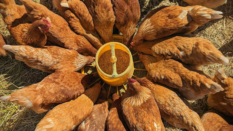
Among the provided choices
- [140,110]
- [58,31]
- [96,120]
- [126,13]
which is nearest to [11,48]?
[58,31]

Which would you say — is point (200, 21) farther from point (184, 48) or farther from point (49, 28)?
point (49, 28)

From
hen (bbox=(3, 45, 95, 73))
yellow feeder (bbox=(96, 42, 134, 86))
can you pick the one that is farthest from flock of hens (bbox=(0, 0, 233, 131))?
yellow feeder (bbox=(96, 42, 134, 86))

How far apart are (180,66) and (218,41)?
1.28m

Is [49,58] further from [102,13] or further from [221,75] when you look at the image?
[221,75]

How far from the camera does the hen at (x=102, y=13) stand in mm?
2205

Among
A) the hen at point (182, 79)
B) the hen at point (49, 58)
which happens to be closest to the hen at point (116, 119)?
→ the hen at point (182, 79)

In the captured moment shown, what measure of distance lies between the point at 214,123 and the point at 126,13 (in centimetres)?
194

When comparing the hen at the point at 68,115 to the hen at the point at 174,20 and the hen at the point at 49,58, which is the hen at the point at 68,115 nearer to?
the hen at the point at 49,58

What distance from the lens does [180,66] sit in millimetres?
1968

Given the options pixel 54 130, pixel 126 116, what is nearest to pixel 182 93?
pixel 126 116

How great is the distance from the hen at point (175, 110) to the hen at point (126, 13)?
3.05 ft

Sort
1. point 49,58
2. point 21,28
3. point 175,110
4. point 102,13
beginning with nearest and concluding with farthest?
point 175,110 < point 49,58 < point 21,28 < point 102,13

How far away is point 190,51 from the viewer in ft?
6.24

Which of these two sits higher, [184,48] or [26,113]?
[184,48]
